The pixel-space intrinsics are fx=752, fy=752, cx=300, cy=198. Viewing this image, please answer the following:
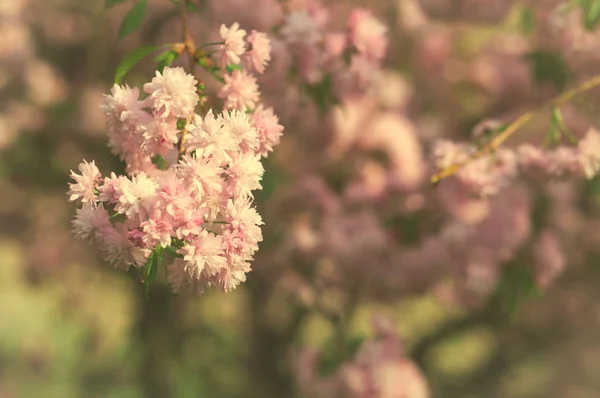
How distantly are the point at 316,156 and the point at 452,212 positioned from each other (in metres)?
0.36

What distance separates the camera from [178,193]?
66 cm

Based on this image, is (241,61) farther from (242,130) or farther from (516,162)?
(516,162)

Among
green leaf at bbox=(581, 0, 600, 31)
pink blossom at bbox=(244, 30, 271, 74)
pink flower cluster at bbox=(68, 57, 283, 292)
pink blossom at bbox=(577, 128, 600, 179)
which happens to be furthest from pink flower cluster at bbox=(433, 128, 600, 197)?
pink flower cluster at bbox=(68, 57, 283, 292)

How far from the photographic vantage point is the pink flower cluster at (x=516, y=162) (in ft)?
3.49

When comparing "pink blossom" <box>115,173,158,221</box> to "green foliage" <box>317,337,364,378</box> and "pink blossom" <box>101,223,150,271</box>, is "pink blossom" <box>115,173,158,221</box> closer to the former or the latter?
"pink blossom" <box>101,223,150,271</box>

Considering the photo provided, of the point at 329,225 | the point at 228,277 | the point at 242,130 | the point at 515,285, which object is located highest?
the point at 329,225

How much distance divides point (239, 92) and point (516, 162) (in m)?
0.55

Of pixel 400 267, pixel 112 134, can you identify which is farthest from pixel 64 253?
pixel 112 134

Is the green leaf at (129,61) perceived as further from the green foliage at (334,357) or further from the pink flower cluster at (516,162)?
the green foliage at (334,357)

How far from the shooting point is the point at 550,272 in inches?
61.7

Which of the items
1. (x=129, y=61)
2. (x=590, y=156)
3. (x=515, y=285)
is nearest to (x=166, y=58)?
(x=129, y=61)

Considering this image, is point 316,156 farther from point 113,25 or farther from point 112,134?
point 112,134

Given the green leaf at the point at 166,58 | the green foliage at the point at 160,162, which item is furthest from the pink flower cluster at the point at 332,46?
the green foliage at the point at 160,162

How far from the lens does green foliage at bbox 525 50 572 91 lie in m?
1.47
